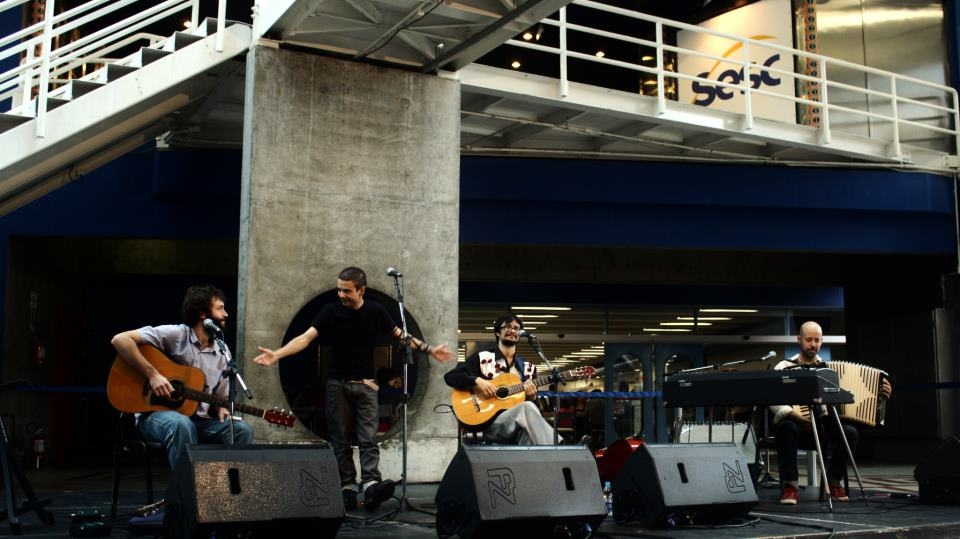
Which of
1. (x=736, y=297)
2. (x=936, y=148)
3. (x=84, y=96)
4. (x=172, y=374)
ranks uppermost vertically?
(x=936, y=148)

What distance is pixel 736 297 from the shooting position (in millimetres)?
16953

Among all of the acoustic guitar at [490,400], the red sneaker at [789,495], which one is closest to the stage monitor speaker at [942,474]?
the red sneaker at [789,495]

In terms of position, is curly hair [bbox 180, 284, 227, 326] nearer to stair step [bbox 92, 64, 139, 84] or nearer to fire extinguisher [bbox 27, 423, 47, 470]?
stair step [bbox 92, 64, 139, 84]

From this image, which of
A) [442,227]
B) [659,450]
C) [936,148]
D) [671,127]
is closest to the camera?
[659,450]

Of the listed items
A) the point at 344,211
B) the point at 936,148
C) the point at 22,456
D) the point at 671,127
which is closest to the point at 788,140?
the point at 671,127

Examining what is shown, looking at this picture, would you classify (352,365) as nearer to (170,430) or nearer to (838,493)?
(170,430)

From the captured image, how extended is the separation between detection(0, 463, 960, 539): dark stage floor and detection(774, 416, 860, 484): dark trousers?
27 cm

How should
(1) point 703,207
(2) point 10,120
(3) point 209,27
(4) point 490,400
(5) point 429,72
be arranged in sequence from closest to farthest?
(4) point 490,400, (2) point 10,120, (3) point 209,27, (5) point 429,72, (1) point 703,207

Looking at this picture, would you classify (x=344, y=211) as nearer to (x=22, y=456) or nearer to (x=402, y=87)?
(x=402, y=87)

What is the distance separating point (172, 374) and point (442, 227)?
3758 mm

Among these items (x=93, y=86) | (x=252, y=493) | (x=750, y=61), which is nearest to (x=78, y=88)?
(x=93, y=86)

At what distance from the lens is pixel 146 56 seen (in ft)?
30.3

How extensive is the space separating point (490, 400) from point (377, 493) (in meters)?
1.48

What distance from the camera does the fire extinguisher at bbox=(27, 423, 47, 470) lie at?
13734mm
